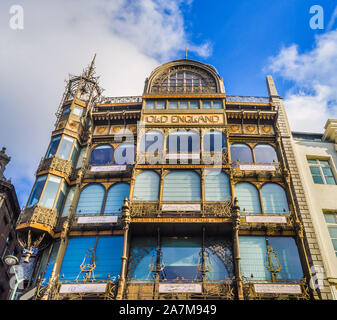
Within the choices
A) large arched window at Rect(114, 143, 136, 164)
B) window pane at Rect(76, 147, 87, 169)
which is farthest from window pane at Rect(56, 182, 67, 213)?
large arched window at Rect(114, 143, 136, 164)

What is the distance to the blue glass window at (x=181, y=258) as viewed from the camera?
60.1ft

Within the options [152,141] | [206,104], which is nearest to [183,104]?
[206,104]

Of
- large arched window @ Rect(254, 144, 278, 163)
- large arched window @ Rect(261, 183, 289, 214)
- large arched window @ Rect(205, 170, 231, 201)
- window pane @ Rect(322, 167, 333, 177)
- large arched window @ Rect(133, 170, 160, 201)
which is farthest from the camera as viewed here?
large arched window @ Rect(254, 144, 278, 163)

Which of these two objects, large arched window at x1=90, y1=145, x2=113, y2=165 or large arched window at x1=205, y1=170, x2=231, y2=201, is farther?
large arched window at x1=90, y1=145, x2=113, y2=165

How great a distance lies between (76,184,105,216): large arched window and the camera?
21719mm

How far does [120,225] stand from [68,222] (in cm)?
347

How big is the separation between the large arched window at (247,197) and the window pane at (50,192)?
12421 mm

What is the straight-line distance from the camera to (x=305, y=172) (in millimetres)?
23312

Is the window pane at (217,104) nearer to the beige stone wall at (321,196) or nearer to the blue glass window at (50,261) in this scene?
the beige stone wall at (321,196)

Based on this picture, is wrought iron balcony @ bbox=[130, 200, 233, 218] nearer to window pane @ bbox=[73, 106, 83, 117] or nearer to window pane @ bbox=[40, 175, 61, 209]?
window pane @ bbox=[40, 175, 61, 209]

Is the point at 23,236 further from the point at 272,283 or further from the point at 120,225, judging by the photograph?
the point at 272,283

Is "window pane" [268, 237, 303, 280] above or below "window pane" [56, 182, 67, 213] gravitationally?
below

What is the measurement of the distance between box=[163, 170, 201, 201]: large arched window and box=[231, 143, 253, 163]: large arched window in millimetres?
4107
